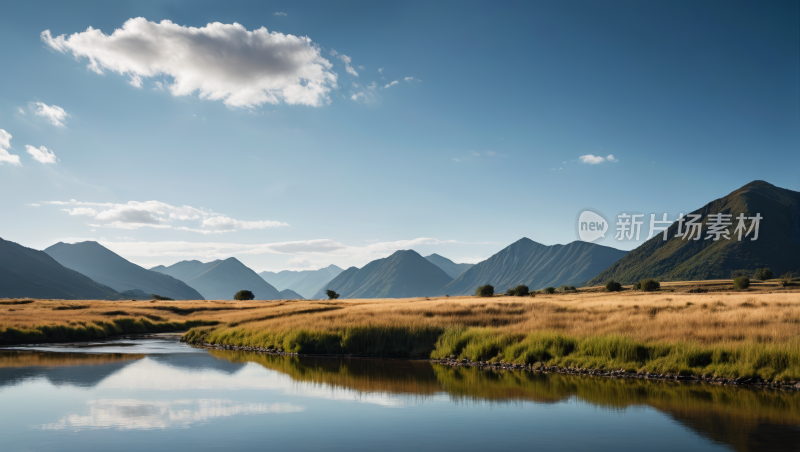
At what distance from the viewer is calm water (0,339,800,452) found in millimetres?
14227

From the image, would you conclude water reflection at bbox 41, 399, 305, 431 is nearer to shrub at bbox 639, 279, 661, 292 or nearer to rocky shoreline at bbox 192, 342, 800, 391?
rocky shoreline at bbox 192, 342, 800, 391

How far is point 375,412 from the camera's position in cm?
1834

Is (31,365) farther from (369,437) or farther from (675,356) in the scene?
(675,356)

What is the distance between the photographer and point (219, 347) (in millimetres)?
44844

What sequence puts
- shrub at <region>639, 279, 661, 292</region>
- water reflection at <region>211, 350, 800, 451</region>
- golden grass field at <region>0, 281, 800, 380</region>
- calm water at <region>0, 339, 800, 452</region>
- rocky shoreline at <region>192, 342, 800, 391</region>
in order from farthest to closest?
shrub at <region>639, 279, 661, 292</region>, golden grass field at <region>0, 281, 800, 380</region>, rocky shoreline at <region>192, 342, 800, 391</region>, water reflection at <region>211, 350, 800, 451</region>, calm water at <region>0, 339, 800, 452</region>

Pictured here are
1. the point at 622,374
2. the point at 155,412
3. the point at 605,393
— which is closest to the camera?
the point at 155,412

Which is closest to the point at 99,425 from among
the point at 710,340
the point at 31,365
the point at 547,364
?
the point at 31,365

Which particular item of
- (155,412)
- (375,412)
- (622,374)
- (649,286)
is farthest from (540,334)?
(649,286)

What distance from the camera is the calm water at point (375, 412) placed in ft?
46.7

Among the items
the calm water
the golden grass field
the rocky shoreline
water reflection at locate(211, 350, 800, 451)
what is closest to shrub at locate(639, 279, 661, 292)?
the golden grass field

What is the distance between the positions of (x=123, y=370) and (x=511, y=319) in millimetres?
27846

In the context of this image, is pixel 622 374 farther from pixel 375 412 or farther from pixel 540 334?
pixel 375 412

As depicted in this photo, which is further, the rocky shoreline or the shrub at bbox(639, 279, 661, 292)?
the shrub at bbox(639, 279, 661, 292)

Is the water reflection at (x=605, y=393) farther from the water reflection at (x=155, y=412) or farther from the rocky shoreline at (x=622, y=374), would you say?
the water reflection at (x=155, y=412)
